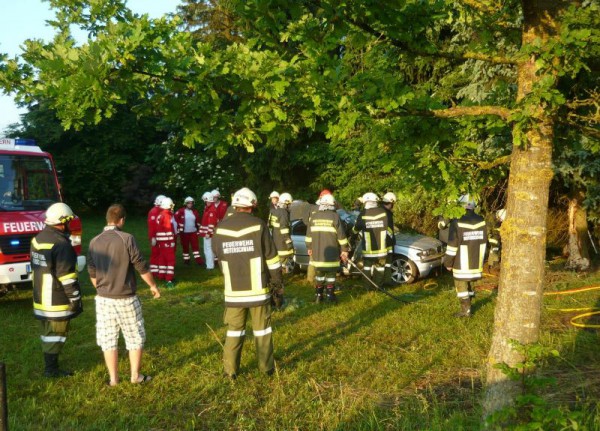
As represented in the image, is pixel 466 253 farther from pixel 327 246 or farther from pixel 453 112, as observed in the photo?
pixel 453 112

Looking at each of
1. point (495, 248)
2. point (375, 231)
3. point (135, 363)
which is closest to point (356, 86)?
point (135, 363)

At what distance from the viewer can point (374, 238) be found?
10.7m

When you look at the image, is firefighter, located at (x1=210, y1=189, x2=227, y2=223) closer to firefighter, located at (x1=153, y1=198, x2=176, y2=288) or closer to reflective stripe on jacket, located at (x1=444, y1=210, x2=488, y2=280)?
firefighter, located at (x1=153, y1=198, x2=176, y2=288)

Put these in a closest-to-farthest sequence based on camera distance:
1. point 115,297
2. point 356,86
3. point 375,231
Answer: point 356,86
point 115,297
point 375,231

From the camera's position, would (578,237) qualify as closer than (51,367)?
No

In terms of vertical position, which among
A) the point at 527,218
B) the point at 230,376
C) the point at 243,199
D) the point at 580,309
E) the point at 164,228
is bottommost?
the point at 580,309

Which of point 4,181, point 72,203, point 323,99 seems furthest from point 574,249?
Result: point 72,203

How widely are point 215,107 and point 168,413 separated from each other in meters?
2.90

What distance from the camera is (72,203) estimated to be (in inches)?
1432

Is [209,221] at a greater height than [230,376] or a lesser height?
greater

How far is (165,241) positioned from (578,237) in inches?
355

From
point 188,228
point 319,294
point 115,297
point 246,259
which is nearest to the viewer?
point 115,297

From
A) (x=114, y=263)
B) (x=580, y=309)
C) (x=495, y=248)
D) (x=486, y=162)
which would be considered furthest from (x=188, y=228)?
(x=486, y=162)

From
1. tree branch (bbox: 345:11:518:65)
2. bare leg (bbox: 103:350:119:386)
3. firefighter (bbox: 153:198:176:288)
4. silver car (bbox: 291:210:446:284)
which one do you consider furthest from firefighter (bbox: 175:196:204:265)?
tree branch (bbox: 345:11:518:65)
